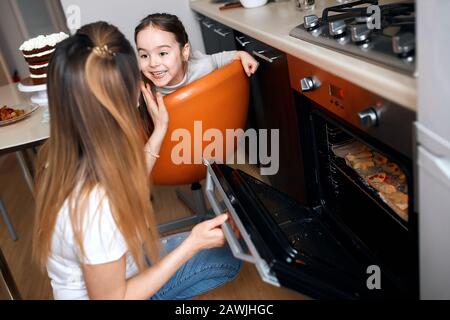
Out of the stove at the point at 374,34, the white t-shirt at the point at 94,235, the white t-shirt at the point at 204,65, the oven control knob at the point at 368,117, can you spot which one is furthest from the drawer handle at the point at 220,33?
the white t-shirt at the point at 94,235

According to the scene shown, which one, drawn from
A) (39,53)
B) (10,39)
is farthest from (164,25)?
(10,39)

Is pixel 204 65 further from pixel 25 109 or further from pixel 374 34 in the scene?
pixel 374 34

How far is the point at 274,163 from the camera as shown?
190 centimetres

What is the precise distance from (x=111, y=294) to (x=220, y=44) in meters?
1.53

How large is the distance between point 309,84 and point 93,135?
1.90 feet

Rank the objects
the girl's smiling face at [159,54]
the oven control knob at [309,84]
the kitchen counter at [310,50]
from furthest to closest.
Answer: the girl's smiling face at [159,54] → the oven control knob at [309,84] → the kitchen counter at [310,50]

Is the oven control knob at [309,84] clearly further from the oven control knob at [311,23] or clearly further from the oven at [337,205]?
the oven control knob at [311,23]

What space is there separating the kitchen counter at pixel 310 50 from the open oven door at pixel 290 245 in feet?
1.13

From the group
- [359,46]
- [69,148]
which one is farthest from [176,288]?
[359,46]

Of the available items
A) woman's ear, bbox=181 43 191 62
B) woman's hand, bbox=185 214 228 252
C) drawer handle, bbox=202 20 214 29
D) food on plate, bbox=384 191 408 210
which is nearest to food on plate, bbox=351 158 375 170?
food on plate, bbox=384 191 408 210

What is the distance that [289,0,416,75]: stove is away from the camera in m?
0.79

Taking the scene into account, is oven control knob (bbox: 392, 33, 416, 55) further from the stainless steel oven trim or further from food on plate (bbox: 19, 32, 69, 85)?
food on plate (bbox: 19, 32, 69, 85)

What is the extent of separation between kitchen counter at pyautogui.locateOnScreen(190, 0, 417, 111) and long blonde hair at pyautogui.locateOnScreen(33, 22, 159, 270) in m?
0.43

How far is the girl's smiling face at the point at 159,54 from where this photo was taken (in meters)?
1.56
